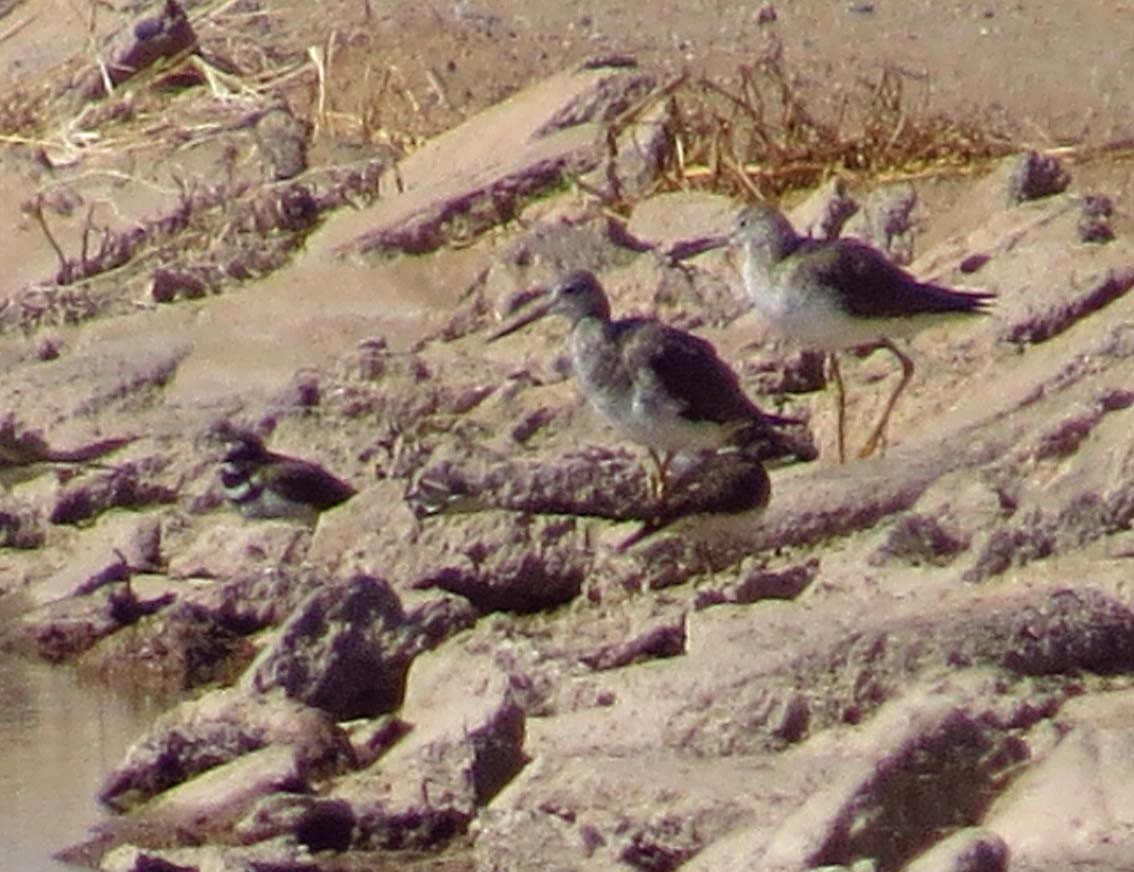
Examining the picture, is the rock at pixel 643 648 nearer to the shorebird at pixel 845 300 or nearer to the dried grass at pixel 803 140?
the shorebird at pixel 845 300

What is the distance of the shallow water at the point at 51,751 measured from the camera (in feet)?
28.1

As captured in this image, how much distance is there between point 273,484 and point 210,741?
5.93ft

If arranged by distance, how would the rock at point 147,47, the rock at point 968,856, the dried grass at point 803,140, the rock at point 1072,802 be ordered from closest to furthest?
the rock at point 968,856
the rock at point 1072,802
the dried grass at point 803,140
the rock at point 147,47

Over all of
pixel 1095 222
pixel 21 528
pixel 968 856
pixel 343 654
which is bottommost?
pixel 21 528

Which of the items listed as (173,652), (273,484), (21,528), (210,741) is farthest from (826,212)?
(210,741)

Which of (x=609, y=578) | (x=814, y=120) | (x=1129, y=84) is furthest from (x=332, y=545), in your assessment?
(x=1129, y=84)

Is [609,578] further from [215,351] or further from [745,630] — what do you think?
[215,351]

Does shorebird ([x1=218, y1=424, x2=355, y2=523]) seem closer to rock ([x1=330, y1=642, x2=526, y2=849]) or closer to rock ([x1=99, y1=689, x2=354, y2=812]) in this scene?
rock ([x1=99, y1=689, x2=354, y2=812])

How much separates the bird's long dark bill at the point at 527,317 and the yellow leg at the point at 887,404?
3.74ft

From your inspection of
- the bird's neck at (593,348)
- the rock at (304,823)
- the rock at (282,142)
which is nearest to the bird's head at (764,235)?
the bird's neck at (593,348)

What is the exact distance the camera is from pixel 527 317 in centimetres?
1136

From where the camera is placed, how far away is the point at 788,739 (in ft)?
26.0

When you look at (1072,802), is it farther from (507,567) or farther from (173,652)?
(173,652)

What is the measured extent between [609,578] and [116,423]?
8.39ft
